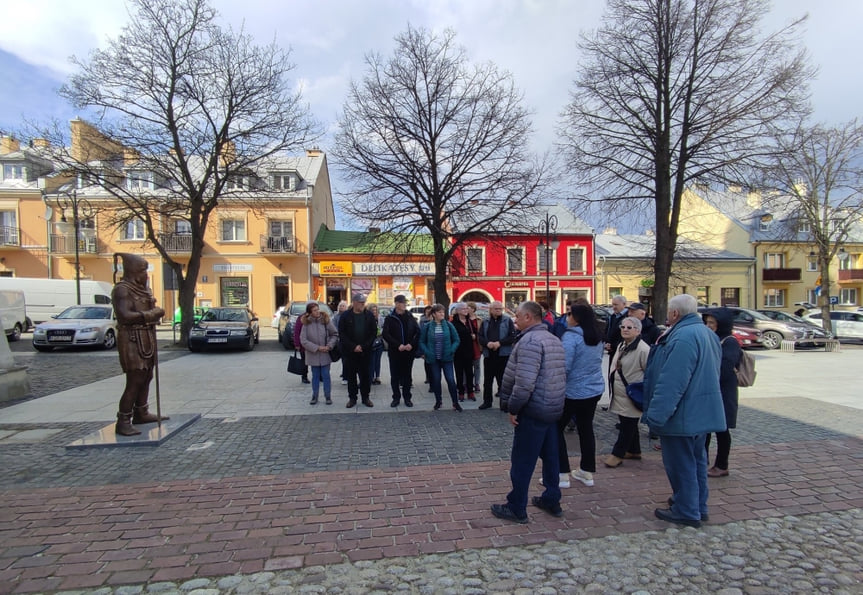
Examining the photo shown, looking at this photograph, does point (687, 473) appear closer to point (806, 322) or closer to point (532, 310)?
point (532, 310)

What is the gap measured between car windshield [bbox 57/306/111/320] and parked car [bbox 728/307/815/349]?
23592 mm

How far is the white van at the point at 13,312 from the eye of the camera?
19.5 meters

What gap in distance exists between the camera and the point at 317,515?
3.62 meters

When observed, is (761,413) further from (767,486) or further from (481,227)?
(481,227)

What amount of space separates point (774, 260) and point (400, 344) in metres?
42.2

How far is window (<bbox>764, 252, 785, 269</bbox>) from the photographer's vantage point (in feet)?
123

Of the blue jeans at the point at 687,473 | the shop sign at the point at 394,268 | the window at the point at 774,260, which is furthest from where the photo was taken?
the window at the point at 774,260

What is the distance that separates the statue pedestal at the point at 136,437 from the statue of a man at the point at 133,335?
0.12m

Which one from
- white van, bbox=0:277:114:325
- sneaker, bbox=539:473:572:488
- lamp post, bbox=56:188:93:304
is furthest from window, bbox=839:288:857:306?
white van, bbox=0:277:114:325

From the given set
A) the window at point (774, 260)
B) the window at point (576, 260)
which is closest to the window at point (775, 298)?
the window at point (774, 260)

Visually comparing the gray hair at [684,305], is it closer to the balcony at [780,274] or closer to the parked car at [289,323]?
the parked car at [289,323]

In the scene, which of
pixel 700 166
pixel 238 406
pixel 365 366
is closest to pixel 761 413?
pixel 365 366

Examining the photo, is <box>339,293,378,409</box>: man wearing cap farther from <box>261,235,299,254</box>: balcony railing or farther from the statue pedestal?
<box>261,235,299,254</box>: balcony railing

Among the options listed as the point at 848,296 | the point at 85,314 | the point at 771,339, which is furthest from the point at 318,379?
the point at 848,296
